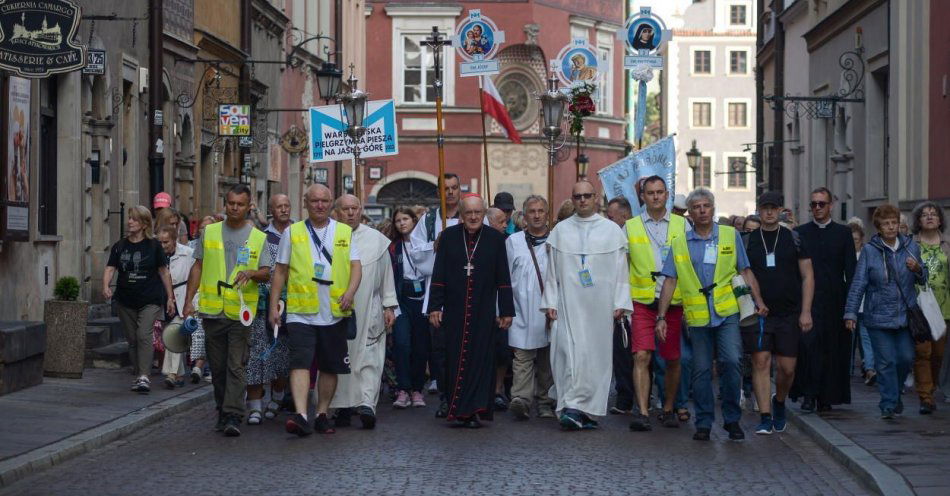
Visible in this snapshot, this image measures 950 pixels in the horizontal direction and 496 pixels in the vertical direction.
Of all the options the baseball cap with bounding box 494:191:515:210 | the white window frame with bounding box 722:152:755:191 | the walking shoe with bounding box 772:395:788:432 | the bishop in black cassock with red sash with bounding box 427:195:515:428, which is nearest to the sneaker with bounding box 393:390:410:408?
the bishop in black cassock with red sash with bounding box 427:195:515:428

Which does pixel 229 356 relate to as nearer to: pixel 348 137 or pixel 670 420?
pixel 670 420

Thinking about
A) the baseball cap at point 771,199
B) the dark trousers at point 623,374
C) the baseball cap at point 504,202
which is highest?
the baseball cap at point 504,202

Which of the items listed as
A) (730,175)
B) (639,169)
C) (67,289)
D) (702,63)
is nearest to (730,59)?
(702,63)

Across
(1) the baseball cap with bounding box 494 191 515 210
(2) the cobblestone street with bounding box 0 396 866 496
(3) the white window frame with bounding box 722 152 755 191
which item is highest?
(3) the white window frame with bounding box 722 152 755 191

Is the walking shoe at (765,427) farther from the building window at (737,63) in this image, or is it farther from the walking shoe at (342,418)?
the building window at (737,63)

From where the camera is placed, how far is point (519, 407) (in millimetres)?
14203

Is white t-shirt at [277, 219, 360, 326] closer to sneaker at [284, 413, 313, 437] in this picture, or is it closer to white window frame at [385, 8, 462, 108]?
sneaker at [284, 413, 313, 437]

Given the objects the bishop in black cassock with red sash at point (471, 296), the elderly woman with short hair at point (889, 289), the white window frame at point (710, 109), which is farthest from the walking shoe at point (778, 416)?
the white window frame at point (710, 109)

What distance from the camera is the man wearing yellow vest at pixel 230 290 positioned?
42.3 feet

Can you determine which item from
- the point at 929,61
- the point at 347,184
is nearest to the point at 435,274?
the point at 929,61

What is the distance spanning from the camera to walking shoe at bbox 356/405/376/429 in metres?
13.3

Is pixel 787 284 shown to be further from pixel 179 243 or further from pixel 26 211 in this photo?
pixel 26 211

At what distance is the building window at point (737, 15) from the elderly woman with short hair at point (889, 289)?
3112 inches

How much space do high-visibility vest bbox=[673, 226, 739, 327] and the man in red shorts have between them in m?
0.60
